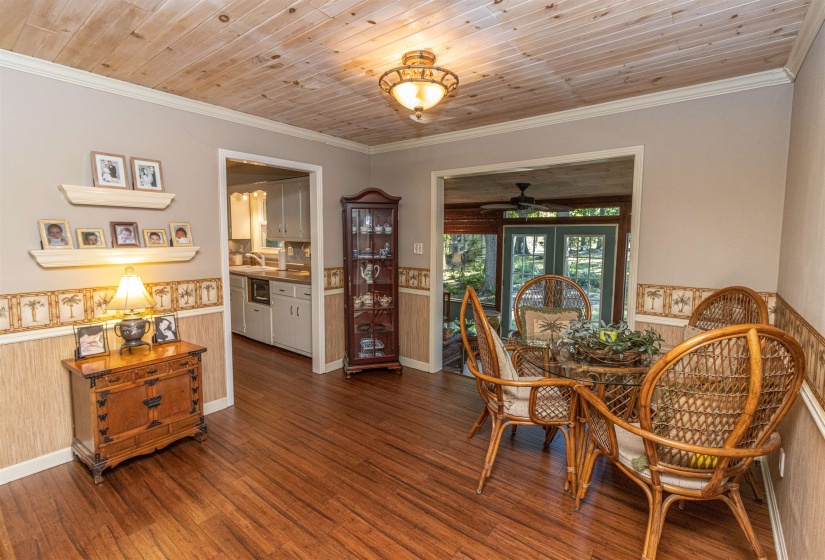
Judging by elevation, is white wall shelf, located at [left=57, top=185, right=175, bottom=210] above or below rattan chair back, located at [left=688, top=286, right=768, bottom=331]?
above

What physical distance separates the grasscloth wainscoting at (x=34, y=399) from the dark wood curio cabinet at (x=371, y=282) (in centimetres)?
213

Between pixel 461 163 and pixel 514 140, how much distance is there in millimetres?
577

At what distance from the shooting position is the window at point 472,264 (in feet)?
27.5

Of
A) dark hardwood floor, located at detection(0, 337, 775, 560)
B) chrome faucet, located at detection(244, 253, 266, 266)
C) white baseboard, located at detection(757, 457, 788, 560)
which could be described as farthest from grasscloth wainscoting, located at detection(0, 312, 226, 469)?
white baseboard, located at detection(757, 457, 788, 560)

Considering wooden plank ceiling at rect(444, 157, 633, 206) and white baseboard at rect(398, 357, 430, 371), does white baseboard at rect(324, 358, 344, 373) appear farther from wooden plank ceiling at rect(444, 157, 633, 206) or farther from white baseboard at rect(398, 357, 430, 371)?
wooden plank ceiling at rect(444, 157, 633, 206)

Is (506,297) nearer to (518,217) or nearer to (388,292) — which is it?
(518,217)

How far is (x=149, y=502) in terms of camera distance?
2260 millimetres

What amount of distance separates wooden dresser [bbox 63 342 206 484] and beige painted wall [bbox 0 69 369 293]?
2.08 feet

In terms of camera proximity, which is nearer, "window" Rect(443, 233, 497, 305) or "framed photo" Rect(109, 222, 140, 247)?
"framed photo" Rect(109, 222, 140, 247)

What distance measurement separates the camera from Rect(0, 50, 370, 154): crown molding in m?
2.38

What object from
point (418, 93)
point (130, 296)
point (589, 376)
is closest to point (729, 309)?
point (589, 376)

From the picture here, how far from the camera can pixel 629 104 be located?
10.2 ft

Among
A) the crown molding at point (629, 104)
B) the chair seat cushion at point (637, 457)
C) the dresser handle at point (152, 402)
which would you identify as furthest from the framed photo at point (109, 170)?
the chair seat cushion at point (637, 457)

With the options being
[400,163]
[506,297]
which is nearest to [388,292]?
[400,163]
